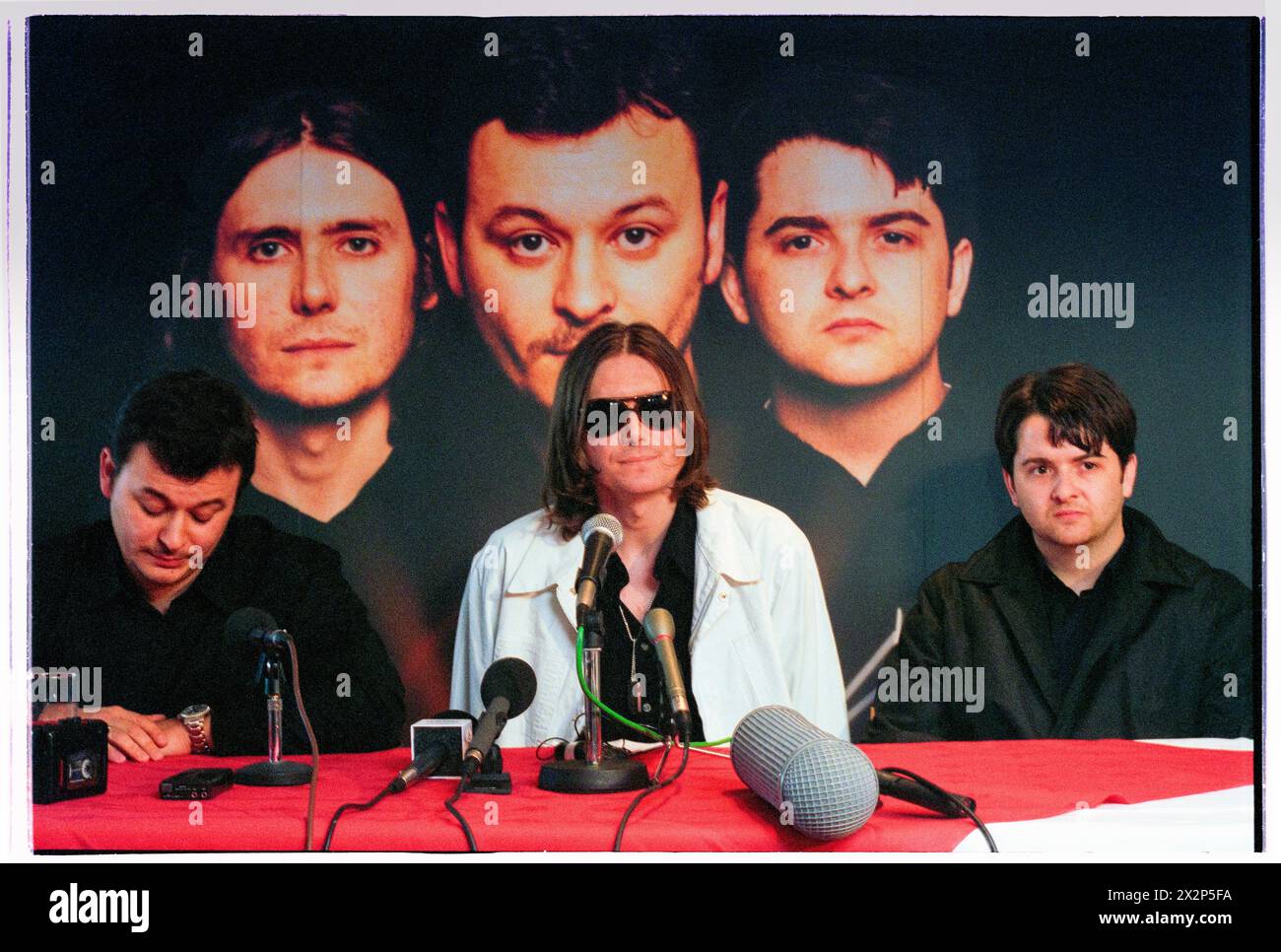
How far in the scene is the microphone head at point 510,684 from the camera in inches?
112

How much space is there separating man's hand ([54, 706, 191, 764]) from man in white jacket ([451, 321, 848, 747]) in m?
0.99

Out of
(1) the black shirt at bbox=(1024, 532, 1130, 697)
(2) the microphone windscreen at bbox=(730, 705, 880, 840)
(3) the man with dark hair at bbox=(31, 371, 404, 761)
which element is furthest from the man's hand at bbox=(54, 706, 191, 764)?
(1) the black shirt at bbox=(1024, 532, 1130, 697)

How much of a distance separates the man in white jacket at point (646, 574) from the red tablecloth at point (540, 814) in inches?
28.9

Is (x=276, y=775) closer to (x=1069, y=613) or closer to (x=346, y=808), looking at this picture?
(x=346, y=808)

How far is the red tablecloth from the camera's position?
253 centimetres

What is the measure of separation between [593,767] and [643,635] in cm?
108

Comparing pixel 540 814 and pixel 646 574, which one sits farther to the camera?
pixel 646 574

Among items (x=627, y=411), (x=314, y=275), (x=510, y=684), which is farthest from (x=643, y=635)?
(x=314, y=275)

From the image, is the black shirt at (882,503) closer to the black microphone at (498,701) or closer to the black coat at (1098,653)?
the black coat at (1098,653)

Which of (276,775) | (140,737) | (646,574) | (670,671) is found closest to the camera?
(670,671)

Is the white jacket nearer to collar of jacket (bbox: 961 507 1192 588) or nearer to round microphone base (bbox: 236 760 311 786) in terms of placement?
collar of jacket (bbox: 961 507 1192 588)

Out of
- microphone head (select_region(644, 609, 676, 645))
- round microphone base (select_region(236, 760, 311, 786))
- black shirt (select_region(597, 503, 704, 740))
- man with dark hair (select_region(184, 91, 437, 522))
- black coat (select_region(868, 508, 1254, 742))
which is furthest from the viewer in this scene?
man with dark hair (select_region(184, 91, 437, 522))

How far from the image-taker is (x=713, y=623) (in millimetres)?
3896
